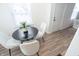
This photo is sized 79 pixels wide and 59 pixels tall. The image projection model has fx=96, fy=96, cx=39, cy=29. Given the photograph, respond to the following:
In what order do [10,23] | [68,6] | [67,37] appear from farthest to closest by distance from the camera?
[68,6] → [67,37] → [10,23]

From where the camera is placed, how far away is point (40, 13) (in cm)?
297

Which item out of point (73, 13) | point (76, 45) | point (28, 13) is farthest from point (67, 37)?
point (76, 45)

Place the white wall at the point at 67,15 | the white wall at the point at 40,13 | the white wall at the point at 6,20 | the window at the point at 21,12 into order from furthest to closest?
the white wall at the point at 67,15 < the white wall at the point at 40,13 < the window at the point at 21,12 < the white wall at the point at 6,20

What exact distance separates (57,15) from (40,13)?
0.57 m

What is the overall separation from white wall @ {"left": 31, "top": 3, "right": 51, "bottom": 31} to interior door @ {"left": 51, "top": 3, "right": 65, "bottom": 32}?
0.16 meters

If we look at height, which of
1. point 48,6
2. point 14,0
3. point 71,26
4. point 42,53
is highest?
point 14,0

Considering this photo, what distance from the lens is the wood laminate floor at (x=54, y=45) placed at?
2281mm

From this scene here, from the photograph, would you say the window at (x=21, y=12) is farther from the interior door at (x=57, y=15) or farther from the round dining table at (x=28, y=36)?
the interior door at (x=57, y=15)

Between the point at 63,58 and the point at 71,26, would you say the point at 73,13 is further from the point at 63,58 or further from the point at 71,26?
the point at 63,58

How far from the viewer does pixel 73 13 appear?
3508 mm

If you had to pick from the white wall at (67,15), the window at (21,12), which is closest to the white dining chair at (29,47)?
the window at (21,12)

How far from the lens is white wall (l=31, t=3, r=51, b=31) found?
284 centimetres

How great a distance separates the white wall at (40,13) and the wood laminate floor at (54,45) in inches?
21.1

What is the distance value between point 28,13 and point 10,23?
60 cm
